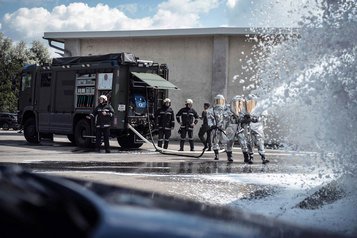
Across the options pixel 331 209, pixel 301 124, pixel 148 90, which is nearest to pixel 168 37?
pixel 148 90

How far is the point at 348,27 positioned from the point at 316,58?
0.61 meters

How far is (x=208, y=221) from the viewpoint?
1712 millimetres

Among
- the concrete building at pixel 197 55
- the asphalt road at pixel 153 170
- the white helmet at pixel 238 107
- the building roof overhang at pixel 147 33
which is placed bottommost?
the asphalt road at pixel 153 170

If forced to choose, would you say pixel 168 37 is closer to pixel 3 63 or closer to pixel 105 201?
pixel 105 201

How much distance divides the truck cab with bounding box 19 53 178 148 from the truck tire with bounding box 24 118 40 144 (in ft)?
0.12

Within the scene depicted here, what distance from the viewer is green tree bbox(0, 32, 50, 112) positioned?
4138 cm

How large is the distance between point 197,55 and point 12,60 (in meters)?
27.6

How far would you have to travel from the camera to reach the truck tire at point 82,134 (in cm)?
1585

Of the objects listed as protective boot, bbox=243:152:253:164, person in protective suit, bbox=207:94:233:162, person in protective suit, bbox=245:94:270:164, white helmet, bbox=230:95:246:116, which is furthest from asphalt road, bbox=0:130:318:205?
white helmet, bbox=230:95:246:116

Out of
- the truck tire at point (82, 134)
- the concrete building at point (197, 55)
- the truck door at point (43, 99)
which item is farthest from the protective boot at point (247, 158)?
the concrete building at point (197, 55)

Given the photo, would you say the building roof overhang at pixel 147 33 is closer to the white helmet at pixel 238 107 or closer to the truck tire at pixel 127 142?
the truck tire at pixel 127 142

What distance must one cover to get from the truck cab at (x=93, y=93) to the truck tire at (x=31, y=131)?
1.5 inches

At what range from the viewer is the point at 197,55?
2400 cm

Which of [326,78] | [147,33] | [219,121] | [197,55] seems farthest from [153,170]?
[147,33]
